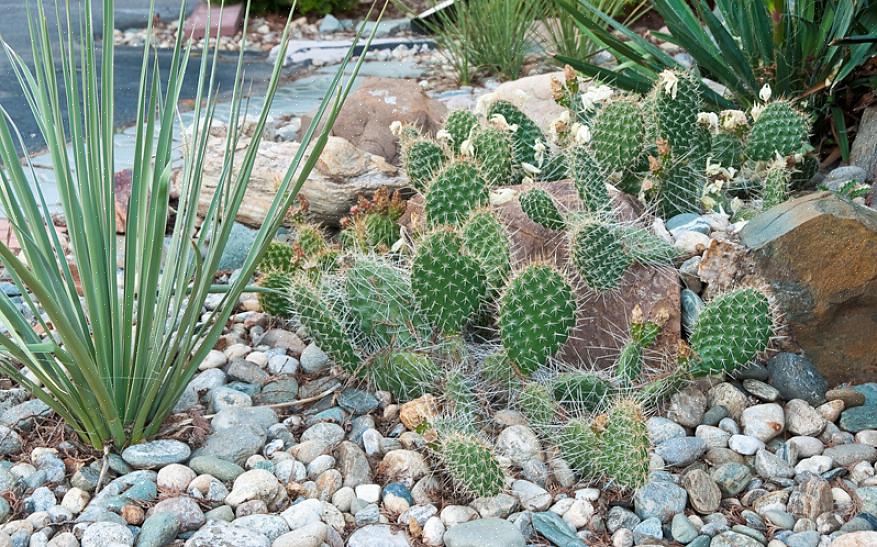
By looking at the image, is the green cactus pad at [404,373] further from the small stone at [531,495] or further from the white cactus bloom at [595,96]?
the white cactus bloom at [595,96]

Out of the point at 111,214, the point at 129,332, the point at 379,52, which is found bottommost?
the point at 379,52

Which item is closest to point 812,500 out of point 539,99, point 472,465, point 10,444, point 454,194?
point 472,465

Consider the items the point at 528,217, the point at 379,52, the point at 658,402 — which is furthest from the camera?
the point at 379,52

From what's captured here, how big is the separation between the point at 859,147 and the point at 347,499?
2771mm

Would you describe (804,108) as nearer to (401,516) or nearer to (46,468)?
A: (401,516)

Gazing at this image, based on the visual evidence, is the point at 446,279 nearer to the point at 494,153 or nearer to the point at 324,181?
the point at 494,153

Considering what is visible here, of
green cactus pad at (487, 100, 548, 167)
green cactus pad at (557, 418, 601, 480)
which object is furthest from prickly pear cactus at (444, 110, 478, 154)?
green cactus pad at (557, 418, 601, 480)

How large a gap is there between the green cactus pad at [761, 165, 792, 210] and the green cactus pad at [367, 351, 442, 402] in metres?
1.35

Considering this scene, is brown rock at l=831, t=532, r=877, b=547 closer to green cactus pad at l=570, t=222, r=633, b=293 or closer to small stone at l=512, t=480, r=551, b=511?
small stone at l=512, t=480, r=551, b=511

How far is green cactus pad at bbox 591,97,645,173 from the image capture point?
128 inches

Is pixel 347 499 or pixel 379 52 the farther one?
pixel 379 52

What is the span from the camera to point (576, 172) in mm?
3033

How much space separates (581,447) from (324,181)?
6.27 ft

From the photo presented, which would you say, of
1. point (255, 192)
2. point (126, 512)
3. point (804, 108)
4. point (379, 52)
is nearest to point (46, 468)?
point (126, 512)
